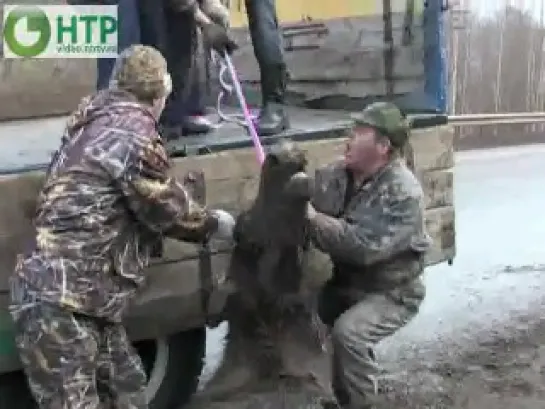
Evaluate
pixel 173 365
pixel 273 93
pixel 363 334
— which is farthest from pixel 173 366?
pixel 273 93

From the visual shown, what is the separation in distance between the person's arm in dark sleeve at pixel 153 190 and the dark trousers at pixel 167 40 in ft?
3.69

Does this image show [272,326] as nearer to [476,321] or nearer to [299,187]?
[299,187]

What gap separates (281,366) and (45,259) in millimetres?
1539

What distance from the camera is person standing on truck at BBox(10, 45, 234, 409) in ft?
11.9

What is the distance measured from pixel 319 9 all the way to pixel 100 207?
366 cm

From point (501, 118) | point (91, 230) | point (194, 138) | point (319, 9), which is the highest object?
point (319, 9)

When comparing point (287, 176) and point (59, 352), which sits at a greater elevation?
point (287, 176)

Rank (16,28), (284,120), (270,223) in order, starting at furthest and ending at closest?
(16,28) < (284,120) < (270,223)

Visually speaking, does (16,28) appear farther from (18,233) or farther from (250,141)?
(18,233)

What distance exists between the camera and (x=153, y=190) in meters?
3.70

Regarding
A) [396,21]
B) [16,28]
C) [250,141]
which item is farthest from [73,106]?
[250,141]

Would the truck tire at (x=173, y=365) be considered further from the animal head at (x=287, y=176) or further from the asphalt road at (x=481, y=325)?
the animal head at (x=287, y=176)

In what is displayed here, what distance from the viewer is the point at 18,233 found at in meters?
3.90

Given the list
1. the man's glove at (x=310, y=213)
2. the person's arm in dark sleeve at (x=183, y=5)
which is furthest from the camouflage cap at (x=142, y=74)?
the person's arm in dark sleeve at (x=183, y=5)
